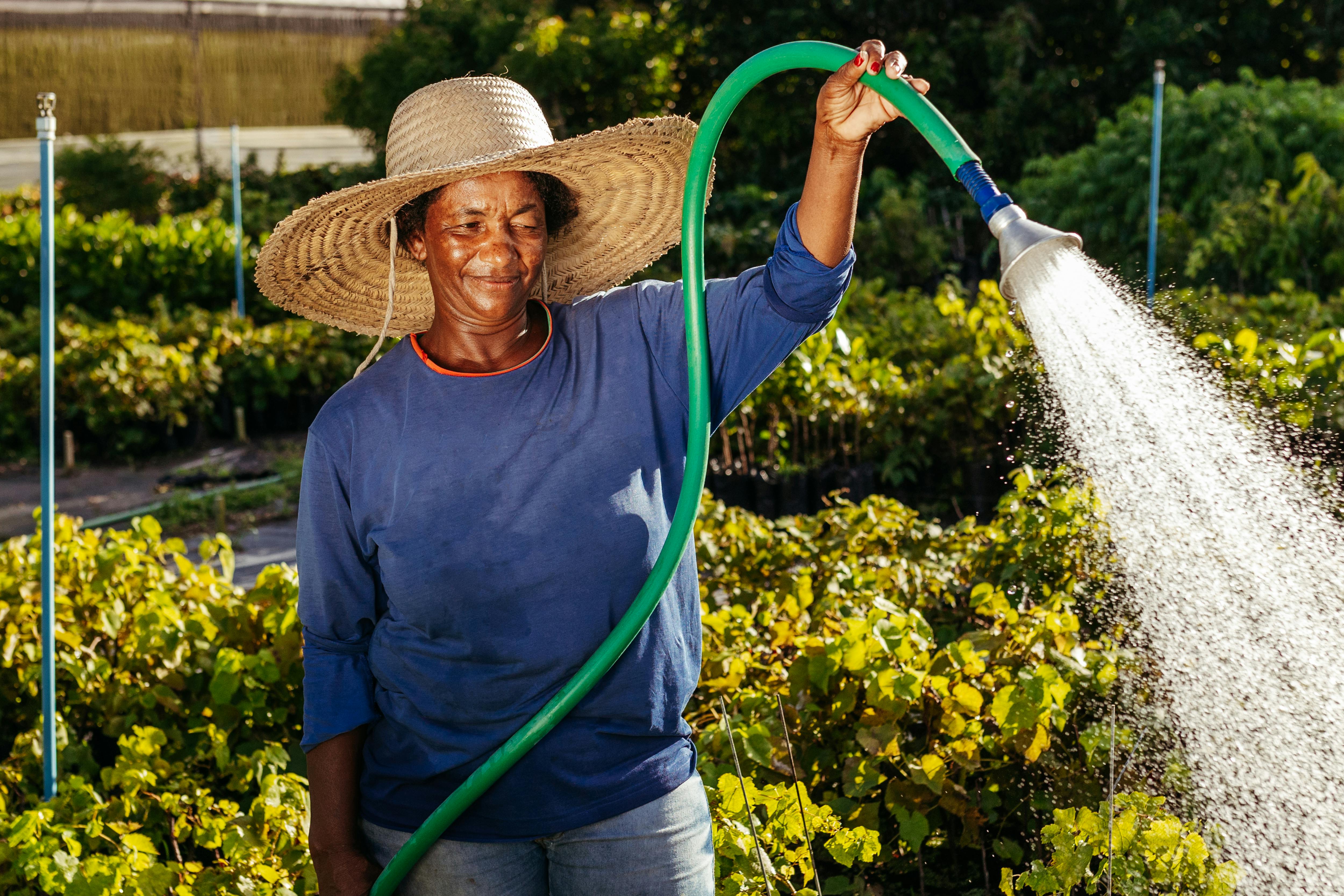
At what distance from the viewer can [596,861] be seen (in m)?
1.43

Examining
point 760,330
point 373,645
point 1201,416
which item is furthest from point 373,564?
point 1201,416

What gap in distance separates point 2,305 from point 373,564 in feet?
36.0

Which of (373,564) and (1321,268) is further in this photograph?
(1321,268)

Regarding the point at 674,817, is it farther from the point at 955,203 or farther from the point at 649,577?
the point at 955,203

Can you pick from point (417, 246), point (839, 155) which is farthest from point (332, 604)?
point (839, 155)

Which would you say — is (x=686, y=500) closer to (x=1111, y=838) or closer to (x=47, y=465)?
(x=1111, y=838)

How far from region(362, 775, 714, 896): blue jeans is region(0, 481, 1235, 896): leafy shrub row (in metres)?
0.15

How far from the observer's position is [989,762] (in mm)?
2094

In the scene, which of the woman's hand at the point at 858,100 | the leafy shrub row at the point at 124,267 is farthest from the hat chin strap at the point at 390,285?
the leafy shrub row at the point at 124,267

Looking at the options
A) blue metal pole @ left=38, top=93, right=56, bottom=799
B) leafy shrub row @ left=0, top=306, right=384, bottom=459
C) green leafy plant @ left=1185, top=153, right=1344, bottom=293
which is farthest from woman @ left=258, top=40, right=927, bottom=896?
leafy shrub row @ left=0, top=306, right=384, bottom=459

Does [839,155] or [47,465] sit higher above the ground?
[839,155]

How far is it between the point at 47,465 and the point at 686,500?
4.85ft

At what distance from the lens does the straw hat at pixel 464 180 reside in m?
1.55

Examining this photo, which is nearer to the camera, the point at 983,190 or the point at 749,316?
the point at 983,190
